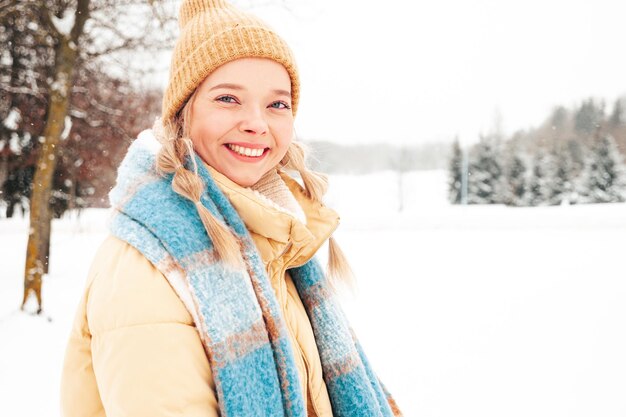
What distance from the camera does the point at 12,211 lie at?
2002 centimetres

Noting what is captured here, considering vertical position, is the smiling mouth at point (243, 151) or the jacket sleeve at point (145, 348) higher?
the smiling mouth at point (243, 151)

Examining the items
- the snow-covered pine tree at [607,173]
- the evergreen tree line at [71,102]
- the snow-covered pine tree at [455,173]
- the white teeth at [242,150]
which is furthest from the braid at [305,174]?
the snow-covered pine tree at [455,173]

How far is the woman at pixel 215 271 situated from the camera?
91 cm

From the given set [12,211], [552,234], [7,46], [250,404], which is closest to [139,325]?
[250,404]

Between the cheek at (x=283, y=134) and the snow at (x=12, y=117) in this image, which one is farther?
the snow at (x=12, y=117)

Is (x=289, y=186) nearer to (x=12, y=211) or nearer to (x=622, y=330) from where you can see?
(x=622, y=330)

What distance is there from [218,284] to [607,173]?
3767 cm

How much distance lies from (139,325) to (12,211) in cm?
2317

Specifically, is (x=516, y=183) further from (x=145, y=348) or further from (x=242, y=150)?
(x=145, y=348)

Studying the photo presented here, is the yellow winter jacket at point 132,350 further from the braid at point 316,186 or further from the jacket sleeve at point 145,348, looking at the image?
the braid at point 316,186

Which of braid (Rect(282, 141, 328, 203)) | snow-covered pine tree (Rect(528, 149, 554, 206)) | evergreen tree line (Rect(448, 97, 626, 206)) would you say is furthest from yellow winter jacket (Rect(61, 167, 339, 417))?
snow-covered pine tree (Rect(528, 149, 554, 206))

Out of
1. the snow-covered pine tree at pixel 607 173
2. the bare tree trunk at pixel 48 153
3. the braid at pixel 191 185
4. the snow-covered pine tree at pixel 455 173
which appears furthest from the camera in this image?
the snow-covered pine tree at pixel 455 173

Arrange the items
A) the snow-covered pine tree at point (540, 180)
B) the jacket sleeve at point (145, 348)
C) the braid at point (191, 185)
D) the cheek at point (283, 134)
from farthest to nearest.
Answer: the snow-covered pine tree at point (540, 180)
the cheek at point (283, 134)
the braid at point (191, 185)
the jacket sleeve at point (145, 348)

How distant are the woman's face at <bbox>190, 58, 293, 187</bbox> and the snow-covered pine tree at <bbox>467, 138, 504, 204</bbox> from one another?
39.2 m
